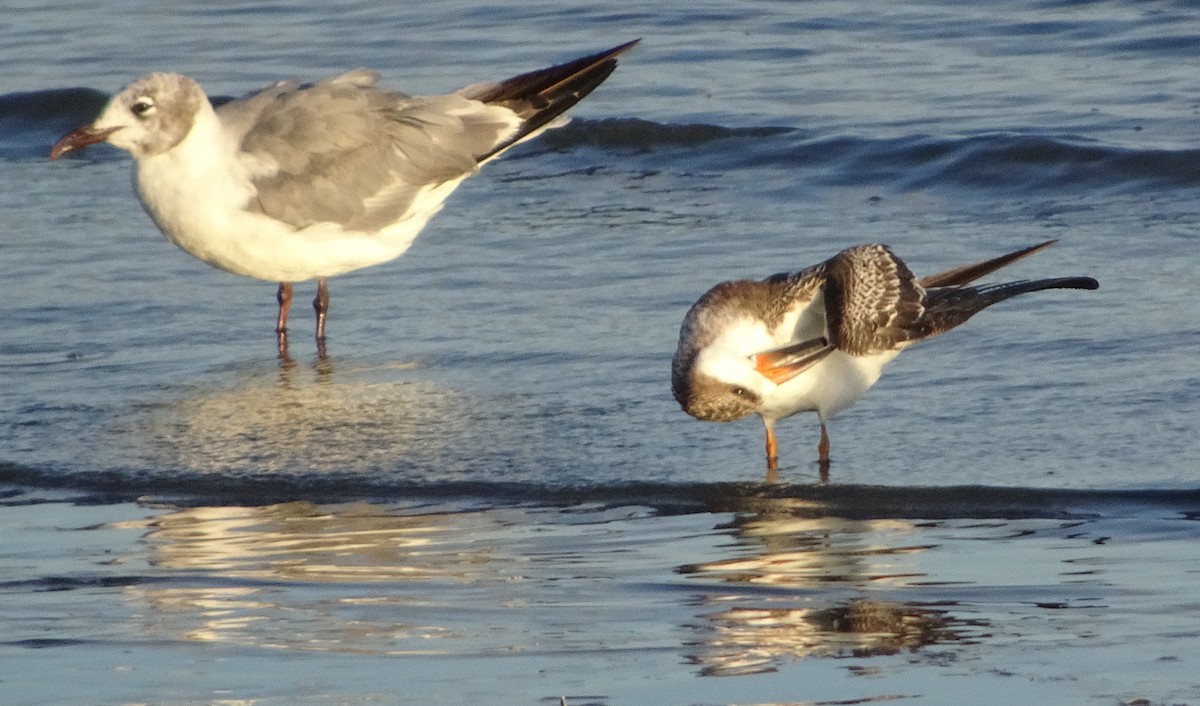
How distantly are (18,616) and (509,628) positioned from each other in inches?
44.6

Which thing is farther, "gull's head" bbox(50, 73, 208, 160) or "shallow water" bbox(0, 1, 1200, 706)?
"gull's head" bbox(50, 73, 208, 160)

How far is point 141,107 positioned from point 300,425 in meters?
2.01

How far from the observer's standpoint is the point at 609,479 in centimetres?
592

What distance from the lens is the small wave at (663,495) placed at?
5.46 m

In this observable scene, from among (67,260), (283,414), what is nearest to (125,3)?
(67,260)

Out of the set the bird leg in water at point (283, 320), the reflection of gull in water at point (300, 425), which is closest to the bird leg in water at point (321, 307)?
the bird leg in water at point (283, 320)

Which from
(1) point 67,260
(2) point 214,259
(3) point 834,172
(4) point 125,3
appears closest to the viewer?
(2) point 214,259

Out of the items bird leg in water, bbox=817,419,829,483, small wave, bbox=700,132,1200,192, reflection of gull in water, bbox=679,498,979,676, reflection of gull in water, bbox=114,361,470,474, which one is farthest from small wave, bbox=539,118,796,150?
reflection of gull in water, bbox=679,498,979,676

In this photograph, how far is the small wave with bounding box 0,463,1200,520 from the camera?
215 inches

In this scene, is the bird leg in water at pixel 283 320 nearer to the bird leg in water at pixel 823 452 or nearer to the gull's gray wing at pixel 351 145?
the gull's gray wing at pixel 351 145

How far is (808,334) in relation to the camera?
630 cm

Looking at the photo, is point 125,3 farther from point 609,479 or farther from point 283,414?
point 609,479

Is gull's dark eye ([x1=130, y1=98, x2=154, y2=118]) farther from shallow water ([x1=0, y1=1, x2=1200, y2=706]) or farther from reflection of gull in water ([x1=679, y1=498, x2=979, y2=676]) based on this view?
reflection of gull in water ([x1=679, y1=498, x2=979, y2=676])

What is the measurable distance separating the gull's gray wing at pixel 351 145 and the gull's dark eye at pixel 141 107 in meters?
0.33
